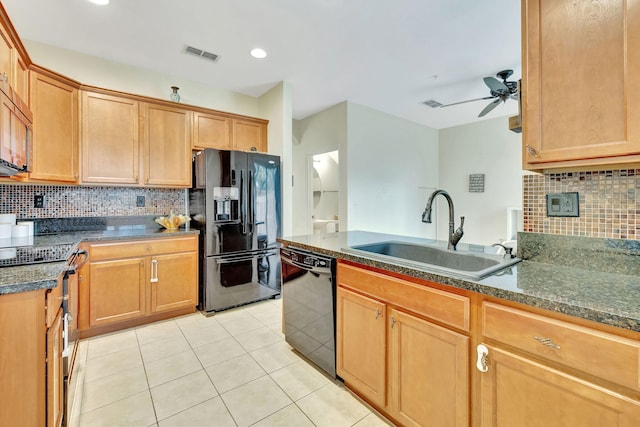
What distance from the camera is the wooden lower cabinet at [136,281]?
8.11 feet

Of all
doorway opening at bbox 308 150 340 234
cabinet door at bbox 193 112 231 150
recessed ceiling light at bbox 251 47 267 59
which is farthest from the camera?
doorway opening at bbox 308 150 340 234

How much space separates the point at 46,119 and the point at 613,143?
3.72 m

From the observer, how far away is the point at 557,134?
3.93ft

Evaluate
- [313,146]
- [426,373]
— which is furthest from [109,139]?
[426,373]

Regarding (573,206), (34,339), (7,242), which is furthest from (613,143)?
(7,242)

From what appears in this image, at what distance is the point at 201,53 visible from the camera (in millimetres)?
2867

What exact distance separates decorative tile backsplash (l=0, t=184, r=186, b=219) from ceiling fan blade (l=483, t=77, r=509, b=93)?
12.6ft

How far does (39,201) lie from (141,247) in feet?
3.50

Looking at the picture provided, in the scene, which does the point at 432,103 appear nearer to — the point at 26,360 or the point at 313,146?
the point at 313,146

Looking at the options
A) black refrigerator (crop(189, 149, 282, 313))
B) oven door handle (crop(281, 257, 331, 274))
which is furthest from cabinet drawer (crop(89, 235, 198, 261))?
oven door handle (crop(281, 257, 331, 274))

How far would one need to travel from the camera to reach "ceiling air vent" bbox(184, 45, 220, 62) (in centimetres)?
279

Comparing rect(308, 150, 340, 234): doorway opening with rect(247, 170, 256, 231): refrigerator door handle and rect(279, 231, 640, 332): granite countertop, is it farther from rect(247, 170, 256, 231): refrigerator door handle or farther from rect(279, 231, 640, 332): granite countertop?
rect(279, 231, 640, 332): granite countertop

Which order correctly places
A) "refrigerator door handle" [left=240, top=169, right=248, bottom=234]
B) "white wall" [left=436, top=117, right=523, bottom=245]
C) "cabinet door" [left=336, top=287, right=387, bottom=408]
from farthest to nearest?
"white wall" [left=436, top=117, right=523, bottom=245] → "refrigerator door handle" [left=240, top=169, right=248, bottom=234] → "cabinet door" [left=336, top=287, right=387, bottom=408]

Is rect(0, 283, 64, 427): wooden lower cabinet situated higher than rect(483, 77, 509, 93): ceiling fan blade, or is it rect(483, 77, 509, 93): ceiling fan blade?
rect(483, 77, 509, 93): ceiling fan blade
